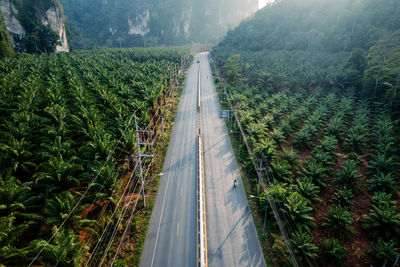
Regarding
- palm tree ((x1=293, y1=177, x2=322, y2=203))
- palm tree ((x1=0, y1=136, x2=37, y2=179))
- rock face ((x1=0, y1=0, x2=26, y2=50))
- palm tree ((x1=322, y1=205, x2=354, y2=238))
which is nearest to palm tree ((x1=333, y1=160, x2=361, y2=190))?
palm tree ((x1=293, y1=177, x2=322, y2=203))

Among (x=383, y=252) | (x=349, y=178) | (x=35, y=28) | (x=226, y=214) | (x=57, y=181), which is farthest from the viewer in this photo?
(x=35, y=28)

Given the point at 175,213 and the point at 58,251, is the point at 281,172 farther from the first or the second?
the point at 58,251

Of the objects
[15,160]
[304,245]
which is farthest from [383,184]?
[15,160]

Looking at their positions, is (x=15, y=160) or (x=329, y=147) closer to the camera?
(x=15, y=160)

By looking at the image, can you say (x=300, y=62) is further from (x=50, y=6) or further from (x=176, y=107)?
(x=50, y=6)

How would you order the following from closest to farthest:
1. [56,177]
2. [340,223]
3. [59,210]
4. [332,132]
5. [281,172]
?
[59,210]
[56,177]
[340,223]
[281,172]
[332,132]

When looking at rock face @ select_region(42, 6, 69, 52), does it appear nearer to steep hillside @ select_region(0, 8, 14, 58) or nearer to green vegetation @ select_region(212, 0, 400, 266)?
steep hillside @ select_region(0, 8, 14, 58)

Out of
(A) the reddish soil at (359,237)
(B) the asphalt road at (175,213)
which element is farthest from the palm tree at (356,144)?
(B) the asphalt road at (175,213)
